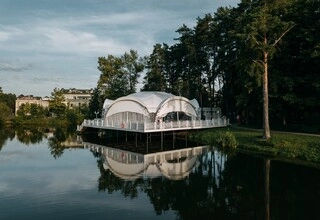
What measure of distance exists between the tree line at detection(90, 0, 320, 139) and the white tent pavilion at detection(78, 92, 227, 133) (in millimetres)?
6310

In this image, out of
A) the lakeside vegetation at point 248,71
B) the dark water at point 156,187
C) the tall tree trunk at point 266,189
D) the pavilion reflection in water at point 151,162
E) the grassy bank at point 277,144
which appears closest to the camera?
the tall tree trunk at point 266,189

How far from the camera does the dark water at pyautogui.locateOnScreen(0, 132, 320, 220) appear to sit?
1411cm

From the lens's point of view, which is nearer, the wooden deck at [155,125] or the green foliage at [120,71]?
the wooden deck at [155,125]

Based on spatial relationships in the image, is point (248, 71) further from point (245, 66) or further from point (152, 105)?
point (152, 105)

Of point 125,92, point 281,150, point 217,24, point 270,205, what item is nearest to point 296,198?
point 270,205

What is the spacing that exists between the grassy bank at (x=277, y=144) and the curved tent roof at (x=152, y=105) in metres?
7.80

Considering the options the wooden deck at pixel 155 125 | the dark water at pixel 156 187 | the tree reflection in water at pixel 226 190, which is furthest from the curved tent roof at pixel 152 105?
the tree reflection in water at pixel 226 190

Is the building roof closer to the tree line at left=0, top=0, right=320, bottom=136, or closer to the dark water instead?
the tree line at left=0, top=0, right=320, bottom=136

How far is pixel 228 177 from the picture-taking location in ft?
68.3

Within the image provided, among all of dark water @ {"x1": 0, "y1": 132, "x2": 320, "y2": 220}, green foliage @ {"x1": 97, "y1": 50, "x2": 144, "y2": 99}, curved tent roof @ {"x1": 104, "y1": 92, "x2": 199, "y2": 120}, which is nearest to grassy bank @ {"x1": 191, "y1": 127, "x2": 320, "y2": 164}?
dark water @ {"x1": 0, "y1": 132, "x2": 320, "y2": 220}

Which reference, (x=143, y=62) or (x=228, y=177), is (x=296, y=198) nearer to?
(x=228, y=177)

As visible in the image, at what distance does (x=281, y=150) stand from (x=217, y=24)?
94.5ft

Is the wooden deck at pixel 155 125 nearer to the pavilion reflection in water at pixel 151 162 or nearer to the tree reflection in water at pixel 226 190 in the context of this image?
the pavilion reflection in water at pixel 151 162

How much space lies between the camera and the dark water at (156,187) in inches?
555
